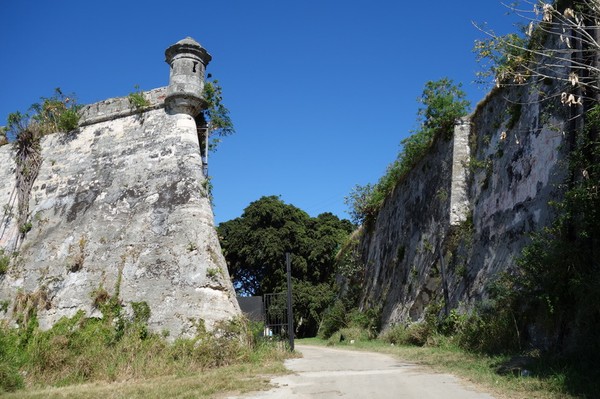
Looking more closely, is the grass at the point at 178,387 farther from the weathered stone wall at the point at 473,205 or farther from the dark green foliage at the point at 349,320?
the dark green foliage at the point at 349,320

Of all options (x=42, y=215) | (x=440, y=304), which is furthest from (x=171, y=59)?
(x=440, y=304)

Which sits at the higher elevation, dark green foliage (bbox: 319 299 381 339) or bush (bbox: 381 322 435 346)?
dark green foliage (bbox: 319 299 381 339)

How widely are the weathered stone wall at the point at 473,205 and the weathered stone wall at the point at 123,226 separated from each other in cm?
608

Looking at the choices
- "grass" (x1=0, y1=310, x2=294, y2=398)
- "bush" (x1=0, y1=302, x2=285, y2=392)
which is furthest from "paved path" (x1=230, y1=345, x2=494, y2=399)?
"bush" (x1=0, y1=302, x2=285, y2=392)

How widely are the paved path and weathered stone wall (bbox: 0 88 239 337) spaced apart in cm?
231

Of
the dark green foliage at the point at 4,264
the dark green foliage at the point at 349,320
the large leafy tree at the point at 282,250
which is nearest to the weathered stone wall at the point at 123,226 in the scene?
the dark green foliage at the point at 4,264

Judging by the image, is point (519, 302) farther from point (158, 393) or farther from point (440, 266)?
point (158, 393)

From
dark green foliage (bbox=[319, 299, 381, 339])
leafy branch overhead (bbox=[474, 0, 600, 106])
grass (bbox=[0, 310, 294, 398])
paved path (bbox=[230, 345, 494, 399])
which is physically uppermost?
leafy branch overhead (bbox=[474, 0, 600, 106])

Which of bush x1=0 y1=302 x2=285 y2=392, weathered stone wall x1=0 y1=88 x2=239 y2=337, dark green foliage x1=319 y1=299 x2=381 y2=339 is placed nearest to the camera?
bush x1=0 y1=302 x2=285 y2=392

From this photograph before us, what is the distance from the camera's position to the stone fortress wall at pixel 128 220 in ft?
30.6

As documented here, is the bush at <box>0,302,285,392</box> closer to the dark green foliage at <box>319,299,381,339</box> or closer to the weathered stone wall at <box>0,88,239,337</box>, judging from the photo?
the weathered stone wall at <box>0,88,239,337</box>

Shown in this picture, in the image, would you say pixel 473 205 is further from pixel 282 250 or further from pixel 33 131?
pixel 282 250

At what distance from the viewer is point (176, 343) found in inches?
329

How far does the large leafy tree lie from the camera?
1120 inches
